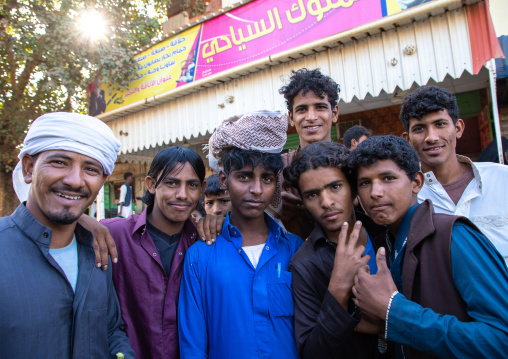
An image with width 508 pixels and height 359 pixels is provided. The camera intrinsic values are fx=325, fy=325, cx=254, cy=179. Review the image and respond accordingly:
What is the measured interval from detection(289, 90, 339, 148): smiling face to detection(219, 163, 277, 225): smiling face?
596 mm

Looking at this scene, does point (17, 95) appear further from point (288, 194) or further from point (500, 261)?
point (500, 261)

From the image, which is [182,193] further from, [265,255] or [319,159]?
[319,159]

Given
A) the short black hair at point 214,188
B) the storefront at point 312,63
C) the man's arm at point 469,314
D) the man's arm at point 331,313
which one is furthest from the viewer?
the storefront at point 312,63

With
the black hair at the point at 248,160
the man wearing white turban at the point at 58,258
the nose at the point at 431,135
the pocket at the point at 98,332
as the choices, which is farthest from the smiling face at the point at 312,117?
the pocket at the point at 98,332

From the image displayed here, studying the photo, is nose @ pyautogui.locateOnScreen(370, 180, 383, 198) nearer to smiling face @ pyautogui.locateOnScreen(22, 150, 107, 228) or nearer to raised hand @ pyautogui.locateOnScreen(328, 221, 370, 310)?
raised hand @ pyautogui.locateOnScreen(328, 221, 370, 310)

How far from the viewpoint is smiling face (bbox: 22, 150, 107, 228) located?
1.49 m

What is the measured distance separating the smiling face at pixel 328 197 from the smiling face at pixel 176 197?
734 millimetres

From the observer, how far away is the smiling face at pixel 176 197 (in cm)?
203

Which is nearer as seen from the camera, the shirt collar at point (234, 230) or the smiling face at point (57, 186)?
the smiling face at point (57, 186)

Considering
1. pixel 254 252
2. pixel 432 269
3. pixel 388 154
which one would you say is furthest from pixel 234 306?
pixel 388 154

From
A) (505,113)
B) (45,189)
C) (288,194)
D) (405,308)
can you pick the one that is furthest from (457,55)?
(45,189)

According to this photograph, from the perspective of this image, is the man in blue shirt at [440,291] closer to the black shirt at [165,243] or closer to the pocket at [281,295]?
the pocket at [281,295]

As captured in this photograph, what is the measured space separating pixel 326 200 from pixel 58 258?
134cm

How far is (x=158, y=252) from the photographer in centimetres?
197
